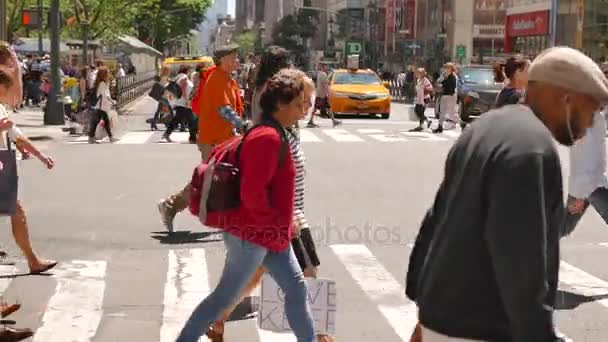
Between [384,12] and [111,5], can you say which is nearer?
[111,5]

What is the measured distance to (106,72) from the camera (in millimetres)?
20844

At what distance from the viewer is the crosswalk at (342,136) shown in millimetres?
23016

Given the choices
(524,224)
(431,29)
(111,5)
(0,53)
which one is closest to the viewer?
(524,224)

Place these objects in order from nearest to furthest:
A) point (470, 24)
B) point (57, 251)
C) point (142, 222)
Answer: point (57, 251), point (142, 222), point (470, 24)

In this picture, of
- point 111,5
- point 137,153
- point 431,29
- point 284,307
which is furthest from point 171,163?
point 431,29

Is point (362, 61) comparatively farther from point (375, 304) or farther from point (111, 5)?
point (375, 304)

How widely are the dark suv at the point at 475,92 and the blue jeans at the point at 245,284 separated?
979 inches

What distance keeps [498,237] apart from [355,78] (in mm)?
32117

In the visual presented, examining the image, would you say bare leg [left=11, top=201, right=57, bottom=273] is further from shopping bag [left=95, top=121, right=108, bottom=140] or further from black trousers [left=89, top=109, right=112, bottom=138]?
shopping bag [left=95, top=121, right=108, bottom=140]

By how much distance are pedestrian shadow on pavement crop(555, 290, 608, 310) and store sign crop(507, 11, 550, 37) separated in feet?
171

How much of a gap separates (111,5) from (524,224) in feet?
155

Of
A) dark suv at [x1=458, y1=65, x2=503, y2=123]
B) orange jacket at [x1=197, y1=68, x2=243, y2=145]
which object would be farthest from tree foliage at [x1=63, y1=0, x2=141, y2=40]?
orange jacket at [x1=197, y1=68, x2=243, y2=145]

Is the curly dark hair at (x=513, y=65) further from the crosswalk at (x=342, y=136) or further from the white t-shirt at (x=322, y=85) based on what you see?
the white t-shirt at (x=322, y=85)

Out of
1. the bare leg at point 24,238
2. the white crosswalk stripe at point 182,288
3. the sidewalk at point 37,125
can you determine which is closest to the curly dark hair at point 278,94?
the white crosswalk stripe at point 182,288
